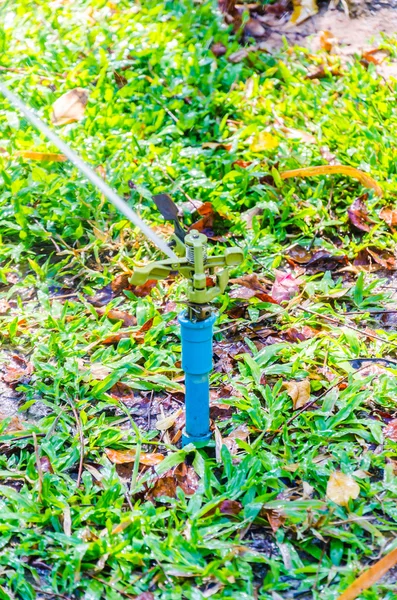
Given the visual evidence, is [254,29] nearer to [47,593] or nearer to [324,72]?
[324,72]

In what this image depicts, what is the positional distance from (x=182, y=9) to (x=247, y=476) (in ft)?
11.3

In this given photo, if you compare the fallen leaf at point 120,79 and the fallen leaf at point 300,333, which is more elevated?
the fallen leaf at point 120,79

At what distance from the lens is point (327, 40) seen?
460 centimetres

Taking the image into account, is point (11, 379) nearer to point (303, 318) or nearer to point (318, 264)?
point (303, 318)

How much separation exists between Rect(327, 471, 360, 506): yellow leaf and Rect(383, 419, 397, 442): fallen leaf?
245mm

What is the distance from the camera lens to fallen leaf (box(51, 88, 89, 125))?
3.97 metres

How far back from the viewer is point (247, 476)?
2.34 metres

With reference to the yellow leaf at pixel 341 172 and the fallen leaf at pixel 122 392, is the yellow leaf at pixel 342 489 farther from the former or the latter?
the yellow leaf at pixel 341 172

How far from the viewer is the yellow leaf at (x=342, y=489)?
2.24 metres

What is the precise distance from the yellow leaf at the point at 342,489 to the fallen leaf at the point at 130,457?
530 millimetres

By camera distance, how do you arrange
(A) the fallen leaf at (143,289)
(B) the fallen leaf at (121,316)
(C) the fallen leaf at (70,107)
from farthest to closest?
(C) the fallen leaf at (70,107) → (A) the fallen leaf at (143,289) → (B) the fallen leaf at (121,316)

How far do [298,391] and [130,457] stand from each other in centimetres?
61

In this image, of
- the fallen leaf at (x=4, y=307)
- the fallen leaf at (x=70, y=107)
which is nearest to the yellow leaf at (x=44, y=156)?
the fallen leaf at (x=70, y=107)

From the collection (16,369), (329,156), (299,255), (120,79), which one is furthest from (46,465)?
(120,79)
